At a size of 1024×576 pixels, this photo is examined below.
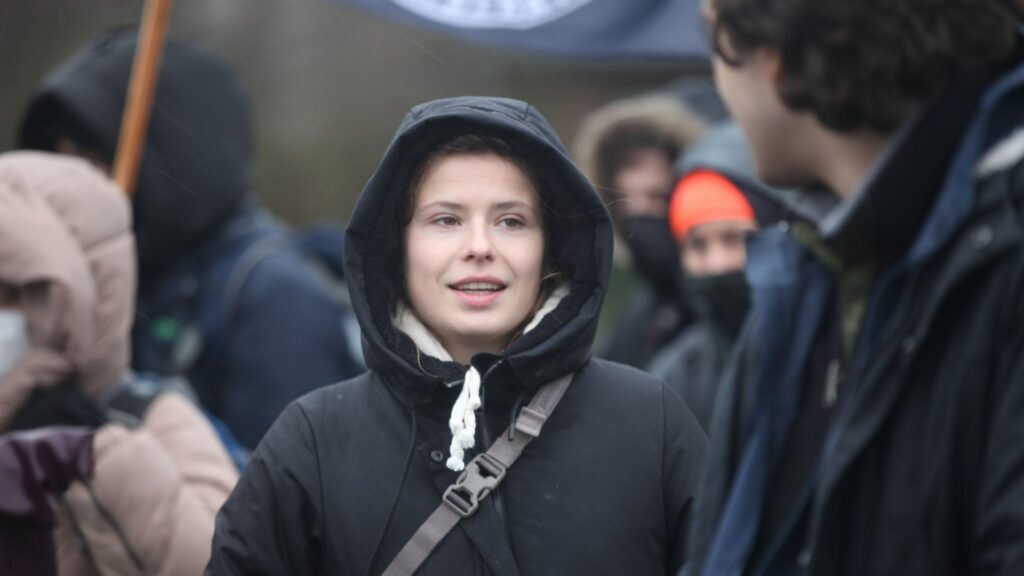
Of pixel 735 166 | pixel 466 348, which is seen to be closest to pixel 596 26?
pixel 735 166

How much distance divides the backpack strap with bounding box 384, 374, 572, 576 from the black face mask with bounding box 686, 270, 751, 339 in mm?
2705

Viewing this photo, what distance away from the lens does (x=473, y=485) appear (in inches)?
A: 95.7

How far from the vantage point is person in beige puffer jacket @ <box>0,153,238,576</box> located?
117 inches

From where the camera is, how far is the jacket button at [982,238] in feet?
A: 6.26

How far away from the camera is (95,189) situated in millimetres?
3451

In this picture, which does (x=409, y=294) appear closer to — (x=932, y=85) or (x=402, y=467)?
(x=402, y=467)

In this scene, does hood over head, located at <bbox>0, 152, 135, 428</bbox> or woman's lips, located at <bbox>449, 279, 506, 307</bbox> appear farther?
hood over head, located at <bbox>0, 152, 135, 428</bbox>

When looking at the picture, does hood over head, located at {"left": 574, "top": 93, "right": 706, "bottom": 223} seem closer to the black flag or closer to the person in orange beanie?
the person in orange beanie

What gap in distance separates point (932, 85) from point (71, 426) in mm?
2059

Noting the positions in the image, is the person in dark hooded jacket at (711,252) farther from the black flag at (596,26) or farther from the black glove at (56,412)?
the black glove at (56,412)

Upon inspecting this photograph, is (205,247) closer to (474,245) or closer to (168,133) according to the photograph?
(168,133)

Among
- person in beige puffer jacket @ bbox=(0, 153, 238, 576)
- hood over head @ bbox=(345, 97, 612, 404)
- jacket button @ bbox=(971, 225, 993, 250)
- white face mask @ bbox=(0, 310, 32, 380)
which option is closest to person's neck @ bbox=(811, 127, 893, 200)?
jacket button @ bbox=(971, 225, 993, 250)

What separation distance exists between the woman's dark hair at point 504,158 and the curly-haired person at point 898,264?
1.38 ft

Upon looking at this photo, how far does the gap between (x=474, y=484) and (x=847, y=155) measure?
2.69 ft
